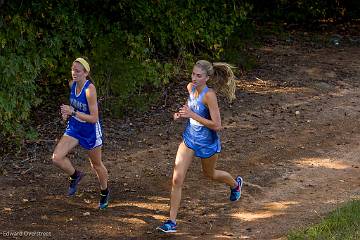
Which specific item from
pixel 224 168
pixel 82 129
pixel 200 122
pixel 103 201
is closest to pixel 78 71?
pixel 82 129

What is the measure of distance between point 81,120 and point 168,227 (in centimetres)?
147

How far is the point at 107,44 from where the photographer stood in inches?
423

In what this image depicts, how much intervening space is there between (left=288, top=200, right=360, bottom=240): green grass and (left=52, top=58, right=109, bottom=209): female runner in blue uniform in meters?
2.29

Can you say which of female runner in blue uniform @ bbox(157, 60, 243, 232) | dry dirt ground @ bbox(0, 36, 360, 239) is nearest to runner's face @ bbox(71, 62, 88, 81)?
female runner in blue uniform @ bbox(157, 60, 243, 232)

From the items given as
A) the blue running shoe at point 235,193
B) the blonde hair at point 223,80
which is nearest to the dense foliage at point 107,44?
the blonde hair at point 223,80

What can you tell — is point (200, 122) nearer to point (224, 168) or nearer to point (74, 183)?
point (74, 183)

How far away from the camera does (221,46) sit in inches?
531

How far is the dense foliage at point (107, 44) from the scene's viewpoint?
8.84 meters

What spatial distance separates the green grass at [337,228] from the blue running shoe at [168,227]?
119 centimetres

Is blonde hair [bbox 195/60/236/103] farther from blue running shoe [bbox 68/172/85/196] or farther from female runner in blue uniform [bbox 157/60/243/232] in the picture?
blue running shoe [bbox 68/172/85/196]

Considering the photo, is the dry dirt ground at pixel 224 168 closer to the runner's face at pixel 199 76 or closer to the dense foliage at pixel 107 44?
the dense foliage at pixel 107 44

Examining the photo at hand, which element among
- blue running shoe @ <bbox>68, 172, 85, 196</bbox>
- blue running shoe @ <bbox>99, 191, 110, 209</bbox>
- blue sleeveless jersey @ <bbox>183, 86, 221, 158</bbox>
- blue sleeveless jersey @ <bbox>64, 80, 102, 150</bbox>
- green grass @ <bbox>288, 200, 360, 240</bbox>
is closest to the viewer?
green grass @ <bbox>288, 200, 360, 240</bbox>

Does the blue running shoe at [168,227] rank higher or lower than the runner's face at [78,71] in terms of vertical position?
lower

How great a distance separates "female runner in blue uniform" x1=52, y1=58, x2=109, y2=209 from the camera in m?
6.72
